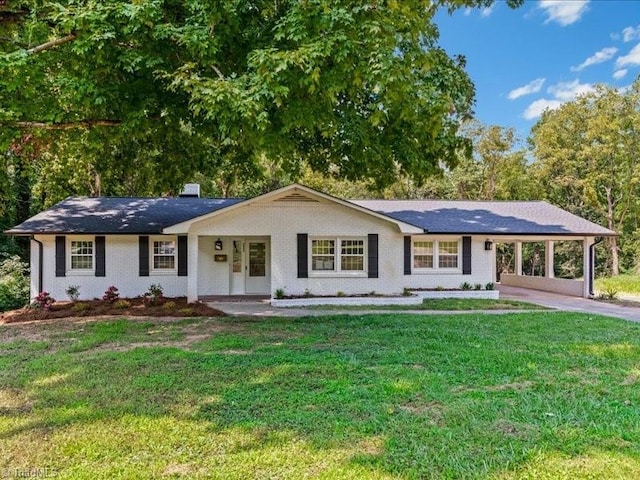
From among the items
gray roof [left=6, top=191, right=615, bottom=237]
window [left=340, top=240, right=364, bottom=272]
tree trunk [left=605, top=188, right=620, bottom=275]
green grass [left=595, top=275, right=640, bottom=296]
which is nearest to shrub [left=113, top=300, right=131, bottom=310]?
gray roof [left=6, top=191, right=615, bottom=237]

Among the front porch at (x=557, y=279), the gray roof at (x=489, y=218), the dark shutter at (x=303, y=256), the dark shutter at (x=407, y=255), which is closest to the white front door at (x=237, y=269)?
the dark shutter at (x=303, y=256)

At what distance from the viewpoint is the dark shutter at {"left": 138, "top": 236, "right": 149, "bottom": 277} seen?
1471 centimetres

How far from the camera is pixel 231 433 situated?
412 cm

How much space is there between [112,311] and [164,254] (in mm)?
3274

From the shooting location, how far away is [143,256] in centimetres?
1473

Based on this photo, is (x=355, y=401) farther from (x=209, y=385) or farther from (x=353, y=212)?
(x=353, y=212)

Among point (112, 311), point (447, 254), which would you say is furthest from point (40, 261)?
point (447, 254)

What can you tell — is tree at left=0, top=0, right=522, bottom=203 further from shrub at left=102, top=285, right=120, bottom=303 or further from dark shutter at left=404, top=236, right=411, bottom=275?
shrub at left=102, top=285, right=120, bottom=303

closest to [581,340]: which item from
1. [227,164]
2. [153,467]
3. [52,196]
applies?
[153,467]

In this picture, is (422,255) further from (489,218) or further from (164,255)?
(164,255)

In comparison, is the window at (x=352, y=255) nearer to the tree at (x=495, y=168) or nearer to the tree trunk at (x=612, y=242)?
the tree at (x=495, y=168)

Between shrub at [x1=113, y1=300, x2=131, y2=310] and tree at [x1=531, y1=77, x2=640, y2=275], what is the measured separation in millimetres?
27405

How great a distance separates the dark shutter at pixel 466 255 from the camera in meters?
15.8

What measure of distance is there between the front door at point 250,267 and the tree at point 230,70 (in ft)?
16.2
